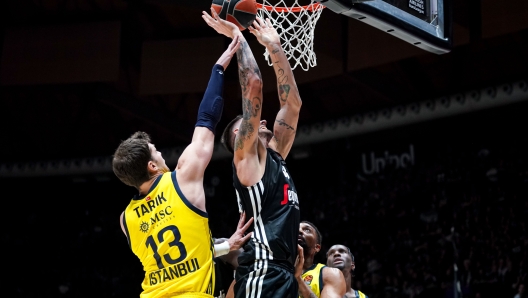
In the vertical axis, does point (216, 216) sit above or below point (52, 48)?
below

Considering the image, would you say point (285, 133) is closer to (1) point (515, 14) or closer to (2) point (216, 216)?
(1) point (515, 14)

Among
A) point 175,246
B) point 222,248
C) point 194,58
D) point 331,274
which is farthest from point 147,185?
point 194,58

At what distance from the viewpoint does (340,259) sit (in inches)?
228

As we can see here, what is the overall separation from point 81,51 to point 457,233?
28.2 ft

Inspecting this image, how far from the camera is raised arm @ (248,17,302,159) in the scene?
167 inches

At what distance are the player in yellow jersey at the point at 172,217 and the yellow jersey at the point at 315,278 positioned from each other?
183cm

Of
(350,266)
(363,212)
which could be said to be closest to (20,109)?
(363,212)

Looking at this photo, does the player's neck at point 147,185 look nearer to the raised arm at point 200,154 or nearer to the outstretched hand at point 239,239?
the raised arm at point 200,154

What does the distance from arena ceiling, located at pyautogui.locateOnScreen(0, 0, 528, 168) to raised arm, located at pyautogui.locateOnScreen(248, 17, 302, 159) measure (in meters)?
7.37

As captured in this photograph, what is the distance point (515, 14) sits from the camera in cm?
1167

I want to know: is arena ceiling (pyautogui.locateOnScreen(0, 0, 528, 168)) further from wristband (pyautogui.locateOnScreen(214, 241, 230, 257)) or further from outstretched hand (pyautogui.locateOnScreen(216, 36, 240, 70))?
wristband (pyautogui.locateOnScreen(214, 241, 230, 257))

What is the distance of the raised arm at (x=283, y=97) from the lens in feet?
14.0

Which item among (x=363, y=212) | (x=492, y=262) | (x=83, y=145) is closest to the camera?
(x=492, y=262)

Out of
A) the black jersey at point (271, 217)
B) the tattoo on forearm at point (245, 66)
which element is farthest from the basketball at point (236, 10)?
the black jersey at point (271, 217)
